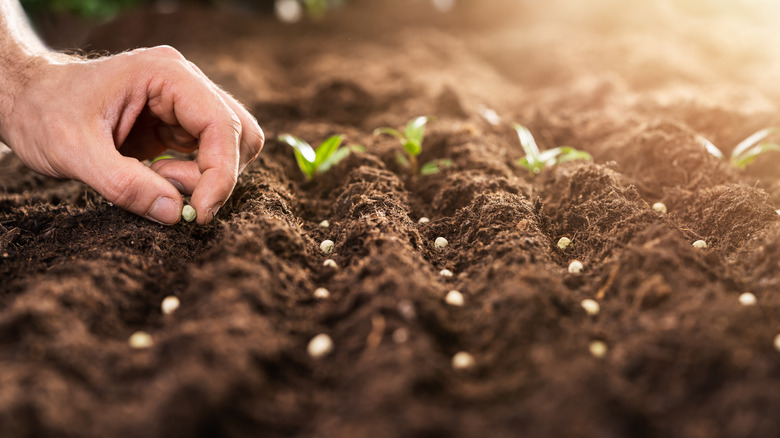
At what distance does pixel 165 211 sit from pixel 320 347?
83 centimetres

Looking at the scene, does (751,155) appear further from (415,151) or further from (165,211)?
(165,211)

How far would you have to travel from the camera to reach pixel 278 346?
4.18ft

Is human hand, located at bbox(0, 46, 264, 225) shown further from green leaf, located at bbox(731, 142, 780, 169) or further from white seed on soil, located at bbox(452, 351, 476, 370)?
green leaf, located at bbox(731, 142, 780, 169)

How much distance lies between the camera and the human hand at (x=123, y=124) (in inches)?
68.4

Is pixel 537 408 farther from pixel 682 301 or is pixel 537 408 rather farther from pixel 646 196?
pixel 646 196

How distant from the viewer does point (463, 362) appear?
1.27m

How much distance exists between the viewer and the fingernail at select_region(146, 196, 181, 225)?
68.9 inches

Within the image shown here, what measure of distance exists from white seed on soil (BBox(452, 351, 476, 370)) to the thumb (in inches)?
42.3

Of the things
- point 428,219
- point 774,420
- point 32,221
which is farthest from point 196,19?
point 774,420

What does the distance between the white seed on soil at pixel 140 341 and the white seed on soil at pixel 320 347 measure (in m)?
0.40

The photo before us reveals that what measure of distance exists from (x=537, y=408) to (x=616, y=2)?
612cm

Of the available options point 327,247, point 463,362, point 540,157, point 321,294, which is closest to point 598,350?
point 463,362

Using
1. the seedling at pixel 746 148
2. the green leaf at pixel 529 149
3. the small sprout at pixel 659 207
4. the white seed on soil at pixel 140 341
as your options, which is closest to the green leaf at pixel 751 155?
the seedling at pixel 746 148

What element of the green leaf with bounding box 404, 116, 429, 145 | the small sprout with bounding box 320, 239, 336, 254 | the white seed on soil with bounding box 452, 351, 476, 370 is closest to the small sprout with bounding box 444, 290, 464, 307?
the white seed on soil with bounding box 452, 351, 476, 370
